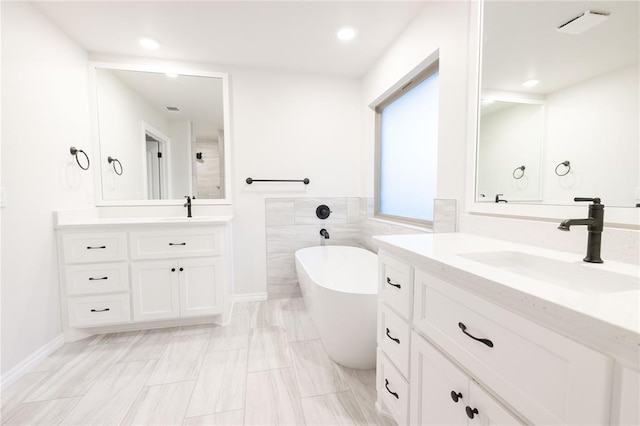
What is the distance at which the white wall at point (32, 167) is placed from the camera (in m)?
1.52

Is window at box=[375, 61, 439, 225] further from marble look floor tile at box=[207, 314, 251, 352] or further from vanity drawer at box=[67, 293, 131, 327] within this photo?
vanity drawer at box=[67, 293, 131, 327]

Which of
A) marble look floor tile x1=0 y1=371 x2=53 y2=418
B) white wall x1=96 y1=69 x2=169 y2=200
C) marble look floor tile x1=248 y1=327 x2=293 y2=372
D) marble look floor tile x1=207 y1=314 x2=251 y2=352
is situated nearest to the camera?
marble look floor tile x1=0 y1=371 x2=53 y2=418

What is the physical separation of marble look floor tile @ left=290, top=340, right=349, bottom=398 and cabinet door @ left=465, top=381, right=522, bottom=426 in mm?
899

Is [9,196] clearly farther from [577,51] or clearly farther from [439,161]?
[577,51]

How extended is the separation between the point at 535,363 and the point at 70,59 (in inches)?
128

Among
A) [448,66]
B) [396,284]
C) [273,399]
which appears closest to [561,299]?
[396,284]

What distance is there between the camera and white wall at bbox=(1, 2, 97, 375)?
4.99 ft

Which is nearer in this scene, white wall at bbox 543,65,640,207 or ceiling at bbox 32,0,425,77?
white wall at bbox 543,65,640,207

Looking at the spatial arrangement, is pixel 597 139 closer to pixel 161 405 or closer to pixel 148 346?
pixel 161 405

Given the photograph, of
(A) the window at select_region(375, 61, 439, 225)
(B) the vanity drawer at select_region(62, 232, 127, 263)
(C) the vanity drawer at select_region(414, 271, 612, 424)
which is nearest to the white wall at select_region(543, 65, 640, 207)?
(C) the vanity drawer at select_region(414, 271, 612, 424)

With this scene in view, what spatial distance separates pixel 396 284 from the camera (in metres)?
1.10

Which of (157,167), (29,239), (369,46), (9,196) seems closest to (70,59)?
(157,167)

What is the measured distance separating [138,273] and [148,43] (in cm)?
186

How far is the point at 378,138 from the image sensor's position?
2744 millimetres
